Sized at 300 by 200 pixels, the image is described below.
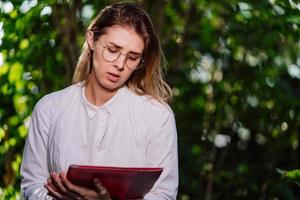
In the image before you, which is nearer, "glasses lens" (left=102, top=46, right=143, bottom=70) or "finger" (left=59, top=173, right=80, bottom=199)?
"finger" (left=59, top=173, right=80, bottom=199)

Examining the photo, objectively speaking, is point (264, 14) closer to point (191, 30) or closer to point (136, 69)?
point (191, 30)

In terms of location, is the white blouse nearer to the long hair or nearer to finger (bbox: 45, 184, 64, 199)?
the long hair

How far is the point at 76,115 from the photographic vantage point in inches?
125

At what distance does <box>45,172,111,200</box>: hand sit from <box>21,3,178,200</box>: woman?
0.19m

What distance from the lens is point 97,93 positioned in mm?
3193

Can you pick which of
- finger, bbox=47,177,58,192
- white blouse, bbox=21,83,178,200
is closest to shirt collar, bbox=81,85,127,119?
white blouse, bbox=21,83,178,200

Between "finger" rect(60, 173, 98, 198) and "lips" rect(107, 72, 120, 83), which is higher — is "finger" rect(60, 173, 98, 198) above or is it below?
below

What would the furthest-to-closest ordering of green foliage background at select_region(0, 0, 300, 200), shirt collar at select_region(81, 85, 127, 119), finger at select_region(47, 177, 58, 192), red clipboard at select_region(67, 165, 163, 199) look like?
green foliage background at select_region(0, 0, 300, 200)
shirt collar at select_region(81, 85, 127, 119)
finger at select_region(47, 177, 58, 192)
red clipboard at select_region(67, 165, 163, 199)

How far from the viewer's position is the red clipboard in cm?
277

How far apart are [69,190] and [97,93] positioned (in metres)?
0.44

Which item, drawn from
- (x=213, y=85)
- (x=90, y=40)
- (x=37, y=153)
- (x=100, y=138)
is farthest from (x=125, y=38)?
(x=213, y=85)

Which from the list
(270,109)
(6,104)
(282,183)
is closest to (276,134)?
(270,109)

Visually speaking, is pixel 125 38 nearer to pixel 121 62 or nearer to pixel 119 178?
pixel 121 62

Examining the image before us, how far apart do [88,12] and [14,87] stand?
63 cm
